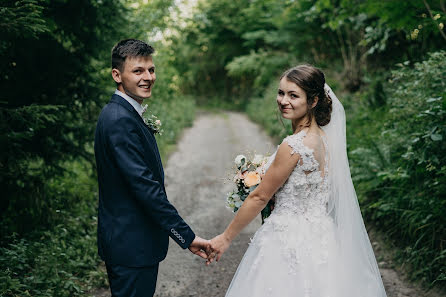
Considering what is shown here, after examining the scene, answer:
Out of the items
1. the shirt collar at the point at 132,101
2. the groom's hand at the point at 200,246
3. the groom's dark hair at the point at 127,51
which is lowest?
the groom's hand at the point at 200,246

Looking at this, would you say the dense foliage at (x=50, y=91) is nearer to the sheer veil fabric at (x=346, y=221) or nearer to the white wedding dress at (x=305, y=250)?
the white wedding dress at (x=305, y=250)

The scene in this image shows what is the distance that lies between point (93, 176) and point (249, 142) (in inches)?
283

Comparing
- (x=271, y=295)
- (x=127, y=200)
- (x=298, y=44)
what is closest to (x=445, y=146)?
(x=271, y=295)

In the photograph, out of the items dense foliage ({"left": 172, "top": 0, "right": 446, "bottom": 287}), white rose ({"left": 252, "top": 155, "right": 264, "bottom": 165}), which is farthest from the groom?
dense foliage ({"left": 172, "top": 0, "right": 446, "bottom": 287})

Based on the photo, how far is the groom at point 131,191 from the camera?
93.4 inches

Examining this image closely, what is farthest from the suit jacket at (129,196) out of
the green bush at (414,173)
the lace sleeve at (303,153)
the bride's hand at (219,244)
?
the green bush at (414,173)

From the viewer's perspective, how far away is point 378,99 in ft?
26.6

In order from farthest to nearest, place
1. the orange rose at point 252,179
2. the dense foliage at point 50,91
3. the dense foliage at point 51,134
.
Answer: the dense foliage at point 50,91 → the dense foliage at point 51,134 → the orange rose at point 252,179

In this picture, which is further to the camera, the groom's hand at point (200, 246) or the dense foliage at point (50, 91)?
the dense foliage at point (50, 91)

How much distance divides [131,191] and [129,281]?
0.57 meters

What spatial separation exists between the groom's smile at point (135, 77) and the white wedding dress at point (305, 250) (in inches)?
40.2

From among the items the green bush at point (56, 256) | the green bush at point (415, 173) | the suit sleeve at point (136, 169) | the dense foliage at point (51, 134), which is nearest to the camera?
the suit sleeve at point (136, 169)

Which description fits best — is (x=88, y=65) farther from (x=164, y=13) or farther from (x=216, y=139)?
(x=216, y=139)

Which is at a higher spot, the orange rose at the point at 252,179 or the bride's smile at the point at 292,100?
the bride's smile at the point at 292,100
